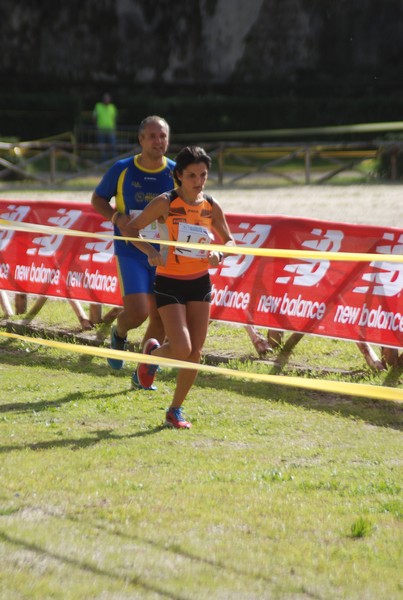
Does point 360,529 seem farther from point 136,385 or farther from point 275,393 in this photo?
point 275,393

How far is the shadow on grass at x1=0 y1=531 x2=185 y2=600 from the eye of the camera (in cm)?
474

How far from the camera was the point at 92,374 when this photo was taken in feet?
31.1

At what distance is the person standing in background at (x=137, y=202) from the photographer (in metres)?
8.45

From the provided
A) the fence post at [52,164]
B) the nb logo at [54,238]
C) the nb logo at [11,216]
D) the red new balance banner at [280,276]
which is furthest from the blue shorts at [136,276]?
the fence post at [52,164]

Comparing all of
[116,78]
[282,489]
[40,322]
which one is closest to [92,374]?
[40,322]

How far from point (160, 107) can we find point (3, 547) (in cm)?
3057

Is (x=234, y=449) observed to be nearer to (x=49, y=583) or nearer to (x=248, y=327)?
(x=49, y=583)

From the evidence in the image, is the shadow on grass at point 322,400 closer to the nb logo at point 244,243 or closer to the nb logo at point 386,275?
the nb logo at point 386,275

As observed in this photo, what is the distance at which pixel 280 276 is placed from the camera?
10.1m

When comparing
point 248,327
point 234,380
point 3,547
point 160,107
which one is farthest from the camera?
point 160,107

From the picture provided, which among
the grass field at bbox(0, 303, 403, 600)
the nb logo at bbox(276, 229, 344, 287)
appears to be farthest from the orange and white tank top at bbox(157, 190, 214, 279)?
the nb logo at bbox(276, 229, 344, 287)

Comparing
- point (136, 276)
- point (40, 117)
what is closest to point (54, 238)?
point (136, 276)

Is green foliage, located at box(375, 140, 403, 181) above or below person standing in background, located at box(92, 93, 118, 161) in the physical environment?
above

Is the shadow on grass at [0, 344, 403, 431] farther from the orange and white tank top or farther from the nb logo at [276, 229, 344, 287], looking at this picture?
the orange and white tank top
